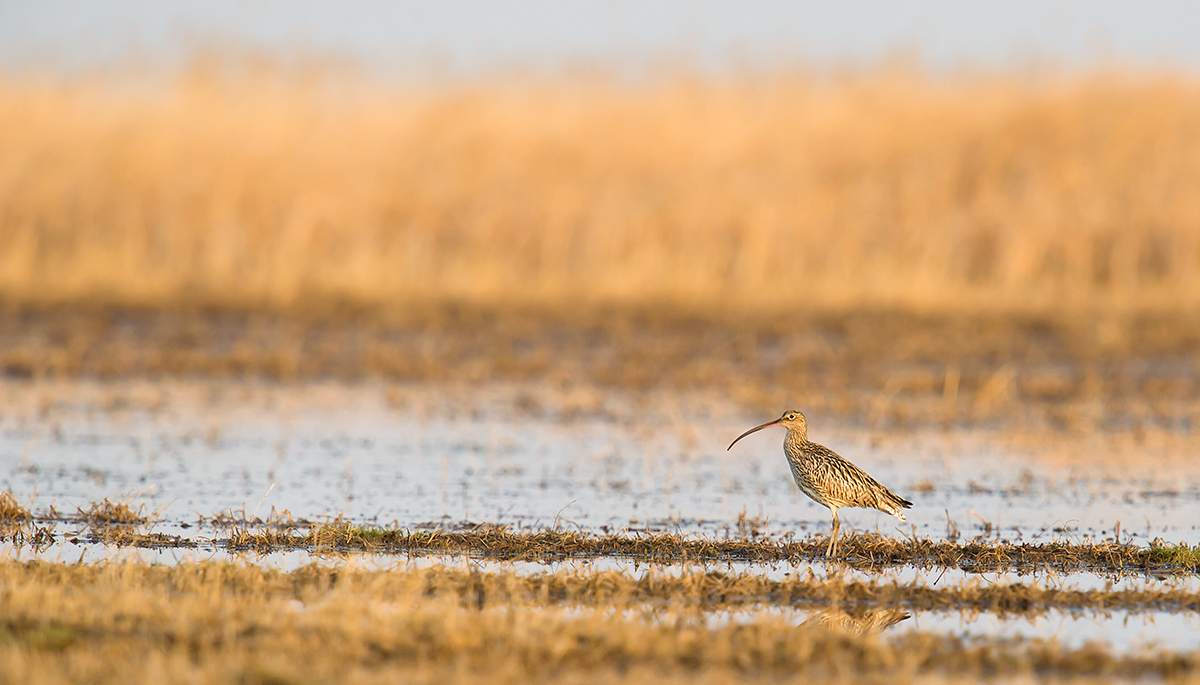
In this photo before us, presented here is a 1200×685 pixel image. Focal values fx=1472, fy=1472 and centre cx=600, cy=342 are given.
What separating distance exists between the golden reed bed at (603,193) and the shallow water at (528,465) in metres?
4.00

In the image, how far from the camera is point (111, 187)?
16.8m

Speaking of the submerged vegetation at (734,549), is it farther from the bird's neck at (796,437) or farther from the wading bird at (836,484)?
the bird's neck at (796,437)

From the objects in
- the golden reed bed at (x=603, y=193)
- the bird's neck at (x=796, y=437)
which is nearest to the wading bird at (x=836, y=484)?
the bird's neck at (x=796, y=437)

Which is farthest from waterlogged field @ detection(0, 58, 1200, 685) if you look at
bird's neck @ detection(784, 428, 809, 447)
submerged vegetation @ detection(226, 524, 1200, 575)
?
bird's neck @ detection(784, 428, 809, 447)

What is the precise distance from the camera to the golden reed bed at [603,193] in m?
15.8

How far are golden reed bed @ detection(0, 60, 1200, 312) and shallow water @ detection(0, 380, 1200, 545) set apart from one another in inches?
157

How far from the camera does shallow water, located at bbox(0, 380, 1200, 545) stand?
755 centimetres

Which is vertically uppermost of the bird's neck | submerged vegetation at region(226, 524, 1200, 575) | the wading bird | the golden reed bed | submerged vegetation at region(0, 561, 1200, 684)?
the golden reed bed

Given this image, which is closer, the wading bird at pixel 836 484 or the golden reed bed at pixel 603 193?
the wading bird at pixel 836 484

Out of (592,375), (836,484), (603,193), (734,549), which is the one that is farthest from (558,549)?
(603,193)

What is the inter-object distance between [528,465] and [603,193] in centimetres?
834

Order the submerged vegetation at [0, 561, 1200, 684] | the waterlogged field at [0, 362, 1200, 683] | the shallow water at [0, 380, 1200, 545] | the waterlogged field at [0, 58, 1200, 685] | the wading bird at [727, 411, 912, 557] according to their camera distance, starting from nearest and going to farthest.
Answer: the submerged vegetation at [0, 561, 1200, 684] → the waterlogged field at [0, 362, 1200, 683] → the waterlogged field at [0, 58, 1200, 685] → the wading bird at [727, 411, 912, 557] → the shallow water at [0, 380, 1200, 545]

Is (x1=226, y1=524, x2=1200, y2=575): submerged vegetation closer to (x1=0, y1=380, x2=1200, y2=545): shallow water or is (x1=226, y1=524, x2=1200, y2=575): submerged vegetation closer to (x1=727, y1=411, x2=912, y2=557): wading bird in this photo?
(x1=727, y1=411, x2=912, y2=557): wading bird

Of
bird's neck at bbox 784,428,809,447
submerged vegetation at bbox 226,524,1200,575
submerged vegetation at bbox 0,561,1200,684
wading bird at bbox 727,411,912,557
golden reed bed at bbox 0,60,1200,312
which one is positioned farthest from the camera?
golden reed bed at bbox 0,60,1200,312
